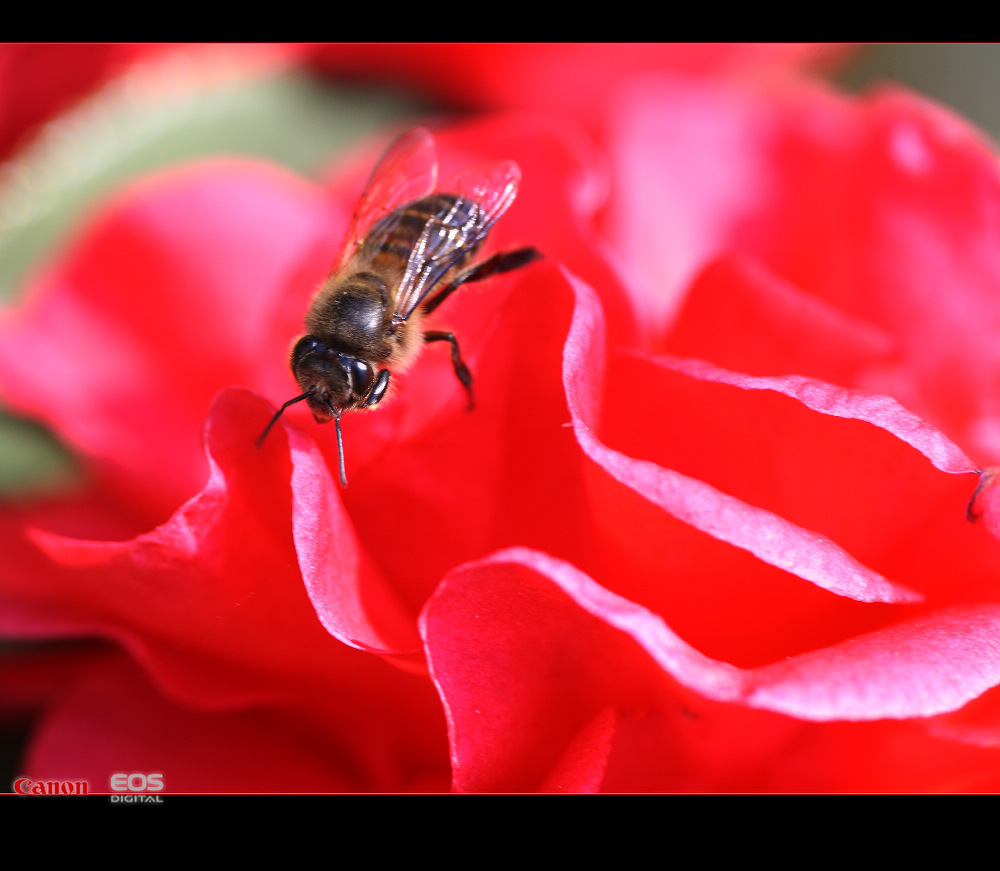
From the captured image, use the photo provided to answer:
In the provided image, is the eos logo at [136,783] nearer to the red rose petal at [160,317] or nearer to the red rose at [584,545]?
the red rose at [584,545]

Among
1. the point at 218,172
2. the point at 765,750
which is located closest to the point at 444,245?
the point at 218,172

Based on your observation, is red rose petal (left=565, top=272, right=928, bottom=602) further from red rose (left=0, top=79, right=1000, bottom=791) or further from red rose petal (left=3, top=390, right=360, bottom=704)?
red rose petal (left=3, top=390, right=360, bottom=704)

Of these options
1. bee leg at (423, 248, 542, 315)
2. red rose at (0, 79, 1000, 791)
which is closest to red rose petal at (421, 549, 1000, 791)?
red rose at (0, 79, 1000, 791)

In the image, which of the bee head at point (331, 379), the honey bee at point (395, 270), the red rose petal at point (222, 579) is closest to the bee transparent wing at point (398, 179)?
the honey bee at point (395, 270)

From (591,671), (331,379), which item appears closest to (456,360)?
(331,379)

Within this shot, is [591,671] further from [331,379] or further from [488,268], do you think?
[488,268]
